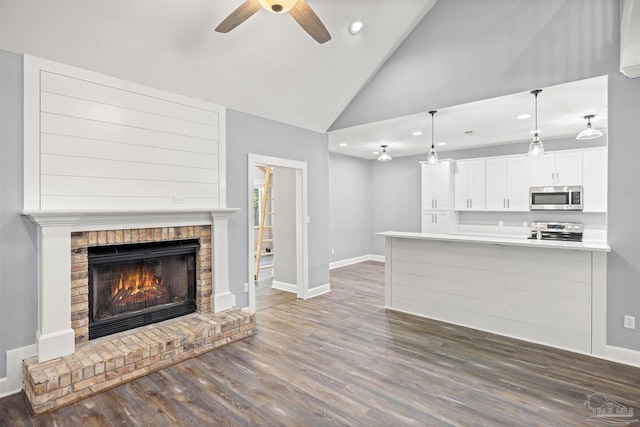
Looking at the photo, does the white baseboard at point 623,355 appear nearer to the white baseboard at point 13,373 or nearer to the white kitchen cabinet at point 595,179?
the white kitchen cabinet at point 595,179

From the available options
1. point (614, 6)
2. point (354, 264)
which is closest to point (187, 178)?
point (614, 6)

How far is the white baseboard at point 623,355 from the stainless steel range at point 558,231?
2902 millimetres

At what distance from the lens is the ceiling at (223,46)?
260 cm

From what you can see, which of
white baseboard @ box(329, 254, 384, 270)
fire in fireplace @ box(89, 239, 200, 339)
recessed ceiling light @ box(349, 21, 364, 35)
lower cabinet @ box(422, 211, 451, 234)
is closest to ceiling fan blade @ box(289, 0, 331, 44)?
recessed ceiling light @ box(349, 21, 364, 35)

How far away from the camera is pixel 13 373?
102 inches

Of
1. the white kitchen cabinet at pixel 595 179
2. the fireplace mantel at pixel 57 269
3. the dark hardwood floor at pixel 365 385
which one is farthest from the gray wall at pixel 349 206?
the fireplace mantel at pixel 57 269

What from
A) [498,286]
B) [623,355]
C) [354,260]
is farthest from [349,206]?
[623,355]

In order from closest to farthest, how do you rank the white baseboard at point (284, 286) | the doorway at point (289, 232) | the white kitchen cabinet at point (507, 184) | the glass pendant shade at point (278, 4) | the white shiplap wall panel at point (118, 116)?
the glass pendant shade at point (278, 4)
the white shiplap wall panel at point (118, 116)
the doorway at point (289, 232)
the white baseboard at point (284, 286)
the white kitchen cabinet at point (507, 184)

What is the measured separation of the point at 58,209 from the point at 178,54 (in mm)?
1775

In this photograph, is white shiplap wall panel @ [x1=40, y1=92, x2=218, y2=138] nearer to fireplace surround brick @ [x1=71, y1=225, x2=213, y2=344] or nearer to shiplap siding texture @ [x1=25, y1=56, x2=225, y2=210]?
shiplap siding texture @ [x1=25, y1=56, x2=225, y2=210]

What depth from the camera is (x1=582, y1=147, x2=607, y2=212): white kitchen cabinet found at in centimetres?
518

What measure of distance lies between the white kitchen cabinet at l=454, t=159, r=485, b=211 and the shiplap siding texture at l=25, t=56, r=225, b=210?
486 cm

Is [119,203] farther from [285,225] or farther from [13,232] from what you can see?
[285,225]

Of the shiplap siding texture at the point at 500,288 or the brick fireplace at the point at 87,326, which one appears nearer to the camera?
the brick fireplace at the point at 87,326
